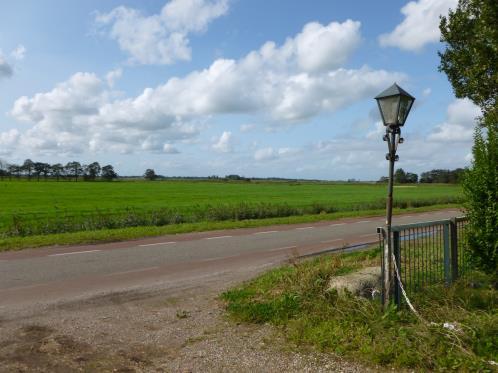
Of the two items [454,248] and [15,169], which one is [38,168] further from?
[454,248]

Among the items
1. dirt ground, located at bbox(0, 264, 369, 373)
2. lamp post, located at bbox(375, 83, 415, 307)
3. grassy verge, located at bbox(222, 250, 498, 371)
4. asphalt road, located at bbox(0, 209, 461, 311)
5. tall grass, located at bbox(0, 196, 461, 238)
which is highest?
lamp post, located at bbox(375, 83, 415, 307)

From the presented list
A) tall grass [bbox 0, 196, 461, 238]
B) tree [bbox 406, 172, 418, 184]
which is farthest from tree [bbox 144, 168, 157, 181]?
tall grass [bbox 0, 196, 461, 238]

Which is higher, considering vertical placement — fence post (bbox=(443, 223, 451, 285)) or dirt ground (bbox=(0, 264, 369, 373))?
fence post (bbox=(443, 223, 451, 285))

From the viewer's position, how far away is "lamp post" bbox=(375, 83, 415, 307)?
638 cm

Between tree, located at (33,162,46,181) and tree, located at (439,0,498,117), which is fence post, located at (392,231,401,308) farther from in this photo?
tree, located at (33,162,46,181)

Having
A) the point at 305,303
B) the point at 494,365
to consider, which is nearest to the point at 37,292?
the point at 305,303

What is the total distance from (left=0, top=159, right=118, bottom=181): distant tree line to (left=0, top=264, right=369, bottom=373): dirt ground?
437 ft

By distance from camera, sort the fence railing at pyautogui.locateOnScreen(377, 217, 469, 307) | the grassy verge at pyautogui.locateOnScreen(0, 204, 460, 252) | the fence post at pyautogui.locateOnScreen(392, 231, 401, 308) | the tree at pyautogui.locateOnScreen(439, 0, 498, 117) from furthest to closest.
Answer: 1. the grassy verge at pyautogui.locateOnScreen(0, 204, 460, 252)
2. the tree at pyautogui.locateOnScreen(439, 0, 498, 117)
3. the fence railing at pyautogui.locateOnScreen(377, 217, 469, 307)
4. the fence post at pyautogui.locateOnScreen(392, 231, 401, 308)

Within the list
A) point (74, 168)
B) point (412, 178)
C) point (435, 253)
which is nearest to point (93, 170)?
point (74, 168)

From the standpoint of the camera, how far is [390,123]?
21.3ft

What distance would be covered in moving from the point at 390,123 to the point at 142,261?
7.85 meters

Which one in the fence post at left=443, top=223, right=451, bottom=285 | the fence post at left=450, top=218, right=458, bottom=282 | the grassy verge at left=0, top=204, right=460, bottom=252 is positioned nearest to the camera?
the fence post at left=443, top=223, right=451, bottom=285

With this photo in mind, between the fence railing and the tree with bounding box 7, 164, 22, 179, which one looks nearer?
the fence railing

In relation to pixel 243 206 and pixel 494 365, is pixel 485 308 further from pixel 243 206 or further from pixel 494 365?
pixel 243 206
